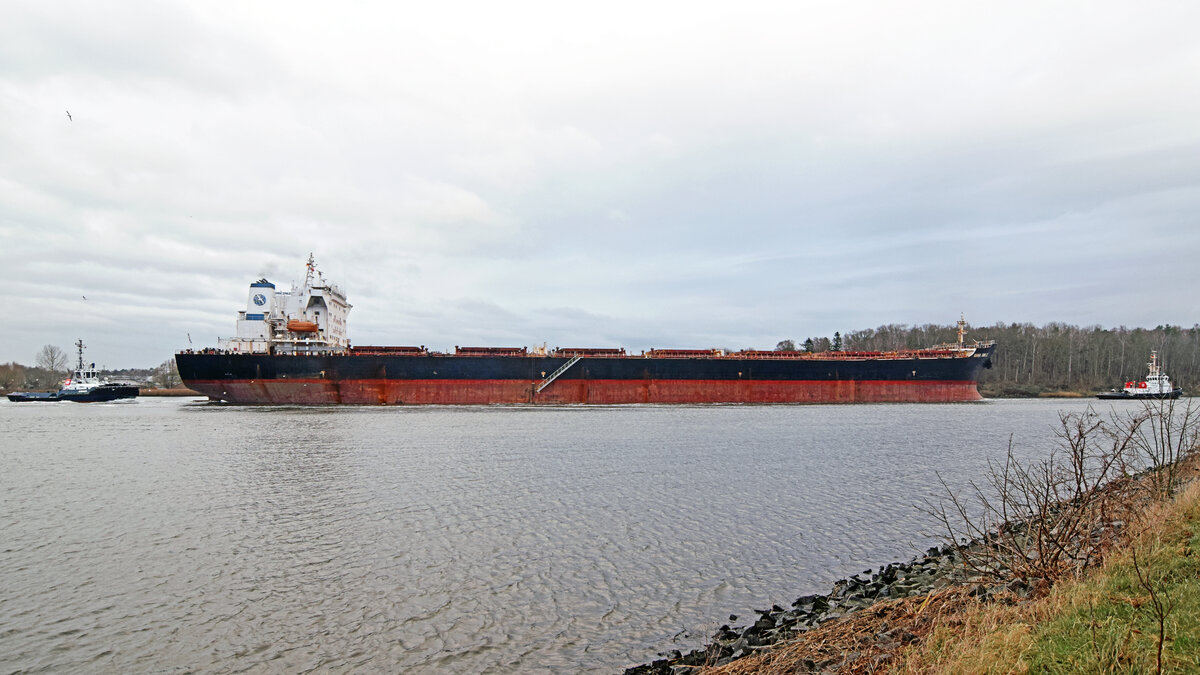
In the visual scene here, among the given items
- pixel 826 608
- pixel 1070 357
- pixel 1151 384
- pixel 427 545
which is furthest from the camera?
pixel 1070 357

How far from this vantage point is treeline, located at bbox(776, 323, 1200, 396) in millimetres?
88875

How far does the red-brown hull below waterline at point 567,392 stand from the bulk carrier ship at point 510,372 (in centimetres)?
7

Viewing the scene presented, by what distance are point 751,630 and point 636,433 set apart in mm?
18846

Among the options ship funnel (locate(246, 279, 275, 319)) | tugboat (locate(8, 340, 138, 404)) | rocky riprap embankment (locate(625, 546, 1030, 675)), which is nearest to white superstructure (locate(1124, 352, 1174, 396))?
rocky riprap embankment (locate(625, 546, 1030, 675))

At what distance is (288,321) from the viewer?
43188mm

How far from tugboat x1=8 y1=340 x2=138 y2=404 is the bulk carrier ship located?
2616cm

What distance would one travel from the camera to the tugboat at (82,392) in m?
57.2

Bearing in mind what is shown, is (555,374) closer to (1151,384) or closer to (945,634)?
(945,634)

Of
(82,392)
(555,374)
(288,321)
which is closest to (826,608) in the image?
(555,374)

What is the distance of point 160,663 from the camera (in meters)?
5.87

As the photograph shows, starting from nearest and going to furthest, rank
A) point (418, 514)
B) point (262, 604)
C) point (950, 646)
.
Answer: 1. point (950, 646)
2. point (262, 604)
3. point (418, 514)

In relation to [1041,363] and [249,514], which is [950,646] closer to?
[249,514]

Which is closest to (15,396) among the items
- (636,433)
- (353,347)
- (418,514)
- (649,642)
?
(353,347)

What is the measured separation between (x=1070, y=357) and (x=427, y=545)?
112 m
